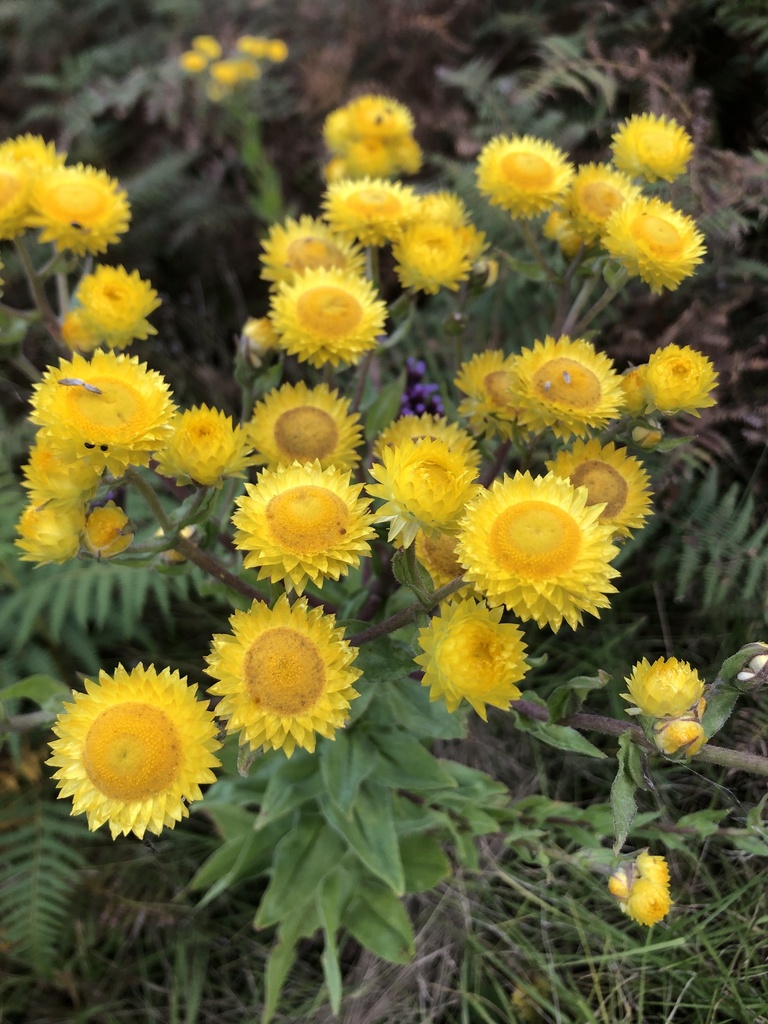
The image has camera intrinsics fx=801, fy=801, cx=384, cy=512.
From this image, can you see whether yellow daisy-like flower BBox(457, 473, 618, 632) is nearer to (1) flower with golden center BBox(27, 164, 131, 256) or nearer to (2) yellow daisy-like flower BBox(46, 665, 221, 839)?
(2) yellow daisy-like flower BBox(46, 665, 221, 839)

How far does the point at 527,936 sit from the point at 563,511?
1.17 meters

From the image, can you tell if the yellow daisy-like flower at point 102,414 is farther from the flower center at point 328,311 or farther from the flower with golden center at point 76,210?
the flower with golden center at point 76,210

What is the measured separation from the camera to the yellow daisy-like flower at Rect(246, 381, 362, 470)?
139 cm

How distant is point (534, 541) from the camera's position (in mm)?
1035

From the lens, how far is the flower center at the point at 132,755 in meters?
1.09

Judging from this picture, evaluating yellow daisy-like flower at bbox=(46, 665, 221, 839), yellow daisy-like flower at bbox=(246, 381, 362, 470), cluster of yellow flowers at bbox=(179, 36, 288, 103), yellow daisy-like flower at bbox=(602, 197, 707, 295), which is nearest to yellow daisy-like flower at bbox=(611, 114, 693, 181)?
yellow daisy-like flower at bbox=(602, 197, 707, 295)

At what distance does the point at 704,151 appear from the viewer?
2143 millimetres

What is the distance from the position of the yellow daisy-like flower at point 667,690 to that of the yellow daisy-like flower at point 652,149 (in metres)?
0.97

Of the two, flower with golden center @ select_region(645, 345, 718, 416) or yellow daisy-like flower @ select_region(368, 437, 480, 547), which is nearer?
yellow daisy-like flower @ select_region(368, 437, 480, 547)

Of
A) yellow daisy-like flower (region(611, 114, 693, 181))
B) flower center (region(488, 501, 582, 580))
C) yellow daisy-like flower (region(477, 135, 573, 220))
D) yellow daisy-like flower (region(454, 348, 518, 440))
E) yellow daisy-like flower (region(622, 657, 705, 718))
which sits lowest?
yellow daisy-like flower (region(622, 657, 705, 718))

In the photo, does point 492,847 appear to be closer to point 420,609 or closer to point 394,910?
point 394,910

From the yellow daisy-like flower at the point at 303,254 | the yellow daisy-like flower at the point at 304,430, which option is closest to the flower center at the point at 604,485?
the yellow daisy-like flower at the point at 304,430

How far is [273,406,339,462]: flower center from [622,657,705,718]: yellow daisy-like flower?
64 cm

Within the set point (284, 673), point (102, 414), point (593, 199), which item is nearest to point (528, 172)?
point (593, 199)
